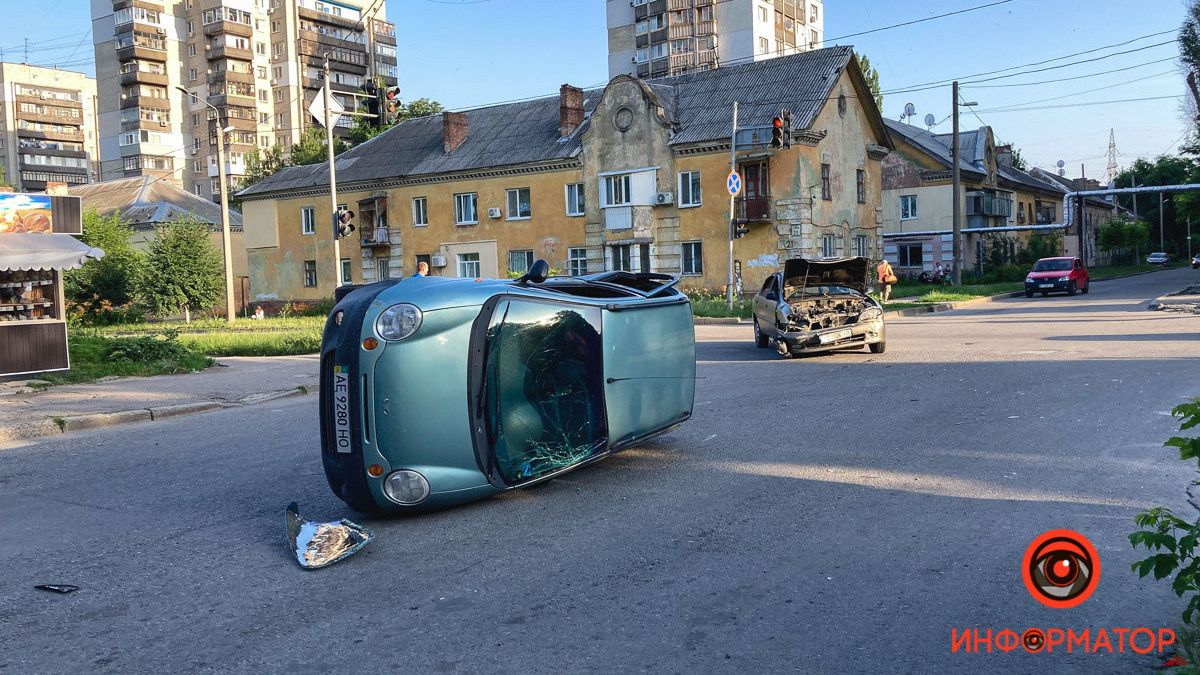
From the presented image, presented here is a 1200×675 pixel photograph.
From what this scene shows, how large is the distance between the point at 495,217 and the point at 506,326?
125 ft

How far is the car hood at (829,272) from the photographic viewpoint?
16984mm

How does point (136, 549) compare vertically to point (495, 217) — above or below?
below

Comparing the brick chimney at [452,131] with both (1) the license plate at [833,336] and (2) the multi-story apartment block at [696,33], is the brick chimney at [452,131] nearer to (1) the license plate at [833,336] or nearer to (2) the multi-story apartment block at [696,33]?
(2) the multi-story apartment block at [696,33]

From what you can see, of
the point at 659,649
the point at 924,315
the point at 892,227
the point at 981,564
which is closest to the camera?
the point at 659,649

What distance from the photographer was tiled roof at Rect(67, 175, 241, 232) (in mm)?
59719

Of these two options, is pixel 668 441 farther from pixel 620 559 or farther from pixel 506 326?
pixel 620 559

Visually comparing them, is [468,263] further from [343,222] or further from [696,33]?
[696,33]

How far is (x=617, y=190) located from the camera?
134 feet

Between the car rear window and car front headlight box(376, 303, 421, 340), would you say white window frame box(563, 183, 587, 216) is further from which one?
car front headlight box(376, 303, 421, 340)

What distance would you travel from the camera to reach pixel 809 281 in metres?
17.6

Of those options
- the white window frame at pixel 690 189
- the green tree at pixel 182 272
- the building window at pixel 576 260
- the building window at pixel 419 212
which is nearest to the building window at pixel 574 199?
the building window at pixel 576 260

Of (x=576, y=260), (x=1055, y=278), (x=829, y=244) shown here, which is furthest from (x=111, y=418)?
(x=1055, y=278)

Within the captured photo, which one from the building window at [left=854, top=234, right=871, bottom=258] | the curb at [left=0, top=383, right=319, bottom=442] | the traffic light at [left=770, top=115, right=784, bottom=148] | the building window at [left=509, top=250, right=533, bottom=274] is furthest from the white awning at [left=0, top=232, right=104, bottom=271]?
the building window at [left=854, top=234, right=871, bottom=258]

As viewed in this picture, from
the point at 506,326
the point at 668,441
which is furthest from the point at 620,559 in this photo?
the point at 668,441
